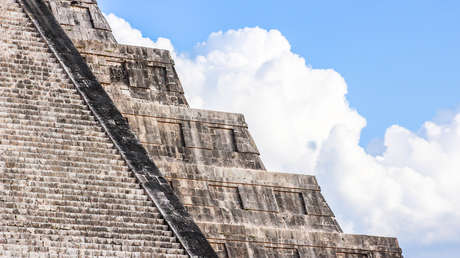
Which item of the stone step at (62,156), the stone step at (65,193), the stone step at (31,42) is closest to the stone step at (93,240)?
the stone step at (65,193)

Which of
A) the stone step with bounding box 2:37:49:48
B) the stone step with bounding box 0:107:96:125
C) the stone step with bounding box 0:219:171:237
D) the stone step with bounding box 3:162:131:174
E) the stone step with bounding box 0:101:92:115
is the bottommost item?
the stone step with bounding box 0:219:171:237

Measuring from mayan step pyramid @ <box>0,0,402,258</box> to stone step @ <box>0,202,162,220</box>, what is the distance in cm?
2

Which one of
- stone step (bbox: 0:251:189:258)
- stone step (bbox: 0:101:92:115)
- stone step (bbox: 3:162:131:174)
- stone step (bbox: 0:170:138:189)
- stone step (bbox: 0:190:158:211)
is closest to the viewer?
stone step (bbox: 0:251:189:258)

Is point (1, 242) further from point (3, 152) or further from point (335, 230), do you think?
point (335, 230)

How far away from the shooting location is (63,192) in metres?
14.1

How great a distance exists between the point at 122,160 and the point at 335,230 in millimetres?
4893

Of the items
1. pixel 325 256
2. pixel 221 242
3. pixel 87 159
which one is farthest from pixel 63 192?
pixel 325 256

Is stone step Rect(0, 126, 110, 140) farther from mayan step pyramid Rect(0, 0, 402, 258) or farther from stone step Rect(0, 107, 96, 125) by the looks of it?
stone step Rect(0, 107, 96, 125)

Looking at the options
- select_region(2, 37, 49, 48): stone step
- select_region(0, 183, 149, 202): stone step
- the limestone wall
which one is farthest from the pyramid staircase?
the limestone wall

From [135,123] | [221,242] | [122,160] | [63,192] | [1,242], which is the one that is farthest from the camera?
[135,123]

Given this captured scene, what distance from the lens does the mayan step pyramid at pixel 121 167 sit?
13.9 metres

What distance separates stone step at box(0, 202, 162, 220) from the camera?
44.6 ft

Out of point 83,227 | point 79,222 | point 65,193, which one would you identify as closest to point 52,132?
point 65,193

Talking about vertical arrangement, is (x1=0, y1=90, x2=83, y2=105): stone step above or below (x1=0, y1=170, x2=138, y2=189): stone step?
above
